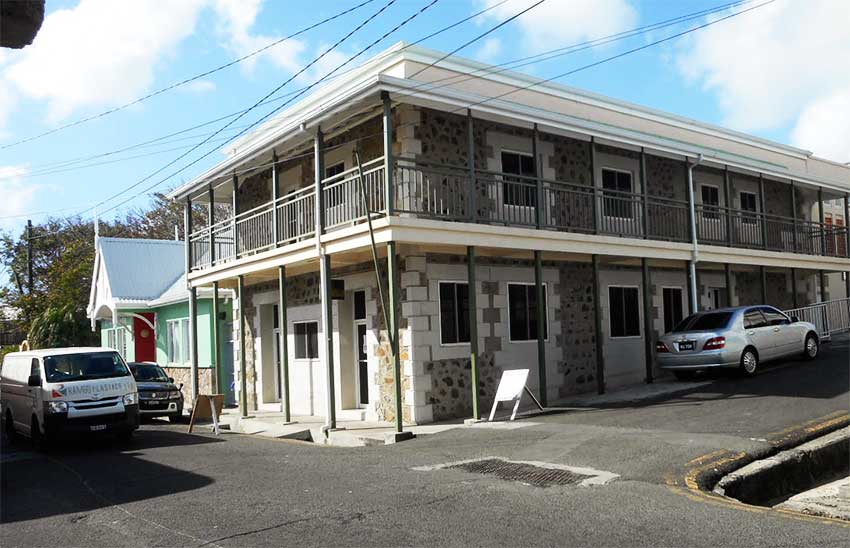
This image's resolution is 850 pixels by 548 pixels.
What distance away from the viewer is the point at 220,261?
65.4 ft

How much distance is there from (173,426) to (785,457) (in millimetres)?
14138

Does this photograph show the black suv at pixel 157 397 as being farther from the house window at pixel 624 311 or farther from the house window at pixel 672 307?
the house window at pixel 672 307

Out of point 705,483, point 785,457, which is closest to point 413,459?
point 705,483

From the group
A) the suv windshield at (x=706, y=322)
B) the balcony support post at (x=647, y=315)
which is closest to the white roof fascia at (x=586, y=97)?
the balcony support post at (x=647, y=315)

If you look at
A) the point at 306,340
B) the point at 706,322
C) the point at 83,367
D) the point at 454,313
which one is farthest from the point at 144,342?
the point at 706,322

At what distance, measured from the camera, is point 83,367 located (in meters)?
14.6

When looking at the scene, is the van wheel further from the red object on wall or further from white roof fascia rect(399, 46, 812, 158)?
the red object on wall

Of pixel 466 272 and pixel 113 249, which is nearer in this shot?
pixel 466 272

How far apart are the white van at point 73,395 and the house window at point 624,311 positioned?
11.0 m

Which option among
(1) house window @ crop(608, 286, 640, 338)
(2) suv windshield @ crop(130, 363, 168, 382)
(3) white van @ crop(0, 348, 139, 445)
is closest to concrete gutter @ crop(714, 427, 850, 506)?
(1) house window @ crop(608, 286, 640, 338)

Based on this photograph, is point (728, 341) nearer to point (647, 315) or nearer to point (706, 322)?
point (706, 322)

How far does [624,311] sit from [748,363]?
3365mm

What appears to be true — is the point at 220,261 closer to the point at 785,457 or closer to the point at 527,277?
the point at 527,277

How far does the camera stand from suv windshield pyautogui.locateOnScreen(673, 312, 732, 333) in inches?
667
